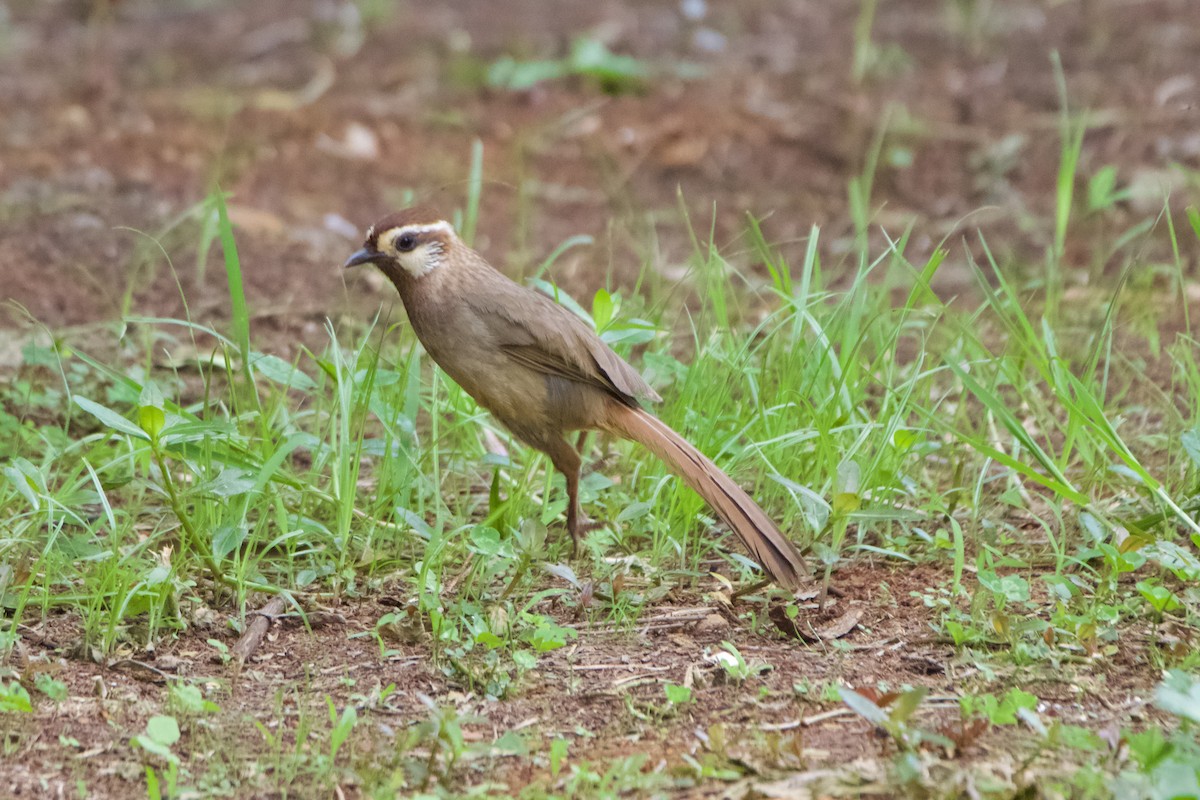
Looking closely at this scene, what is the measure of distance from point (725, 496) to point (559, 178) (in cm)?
398

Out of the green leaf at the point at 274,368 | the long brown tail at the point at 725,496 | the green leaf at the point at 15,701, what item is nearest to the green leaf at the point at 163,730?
the green leaf at the point at 15,701

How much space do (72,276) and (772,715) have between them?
12.9 ft

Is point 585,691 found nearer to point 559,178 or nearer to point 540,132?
point 559,178

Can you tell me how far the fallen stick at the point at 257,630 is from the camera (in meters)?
3.68

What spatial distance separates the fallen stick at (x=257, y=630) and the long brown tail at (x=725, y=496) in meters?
1.14

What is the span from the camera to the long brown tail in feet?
12.7

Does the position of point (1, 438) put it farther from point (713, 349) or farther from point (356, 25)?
point (356, 25)

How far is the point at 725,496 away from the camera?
13.1 ft

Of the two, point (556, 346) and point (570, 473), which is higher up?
point (556, 346)

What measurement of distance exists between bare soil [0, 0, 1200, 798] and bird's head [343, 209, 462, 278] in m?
0.69

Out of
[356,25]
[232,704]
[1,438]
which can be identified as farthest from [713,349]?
[356,25]

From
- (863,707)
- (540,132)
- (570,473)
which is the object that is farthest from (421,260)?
(540,132)

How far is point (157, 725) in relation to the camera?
3.09m

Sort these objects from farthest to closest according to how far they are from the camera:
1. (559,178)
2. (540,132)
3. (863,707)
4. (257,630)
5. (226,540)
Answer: (540,132), (559,178), (226,540), (257,630), (863,707)
